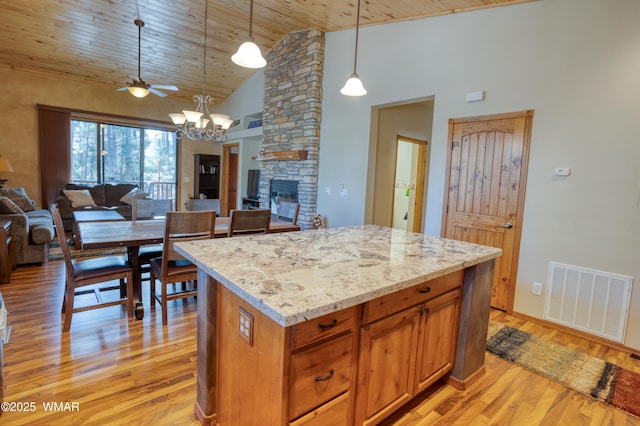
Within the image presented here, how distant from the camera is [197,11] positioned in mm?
4695

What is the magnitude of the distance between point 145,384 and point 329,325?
1495mm

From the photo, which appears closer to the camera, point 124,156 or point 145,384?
point 145,384

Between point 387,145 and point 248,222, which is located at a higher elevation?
point 387,145

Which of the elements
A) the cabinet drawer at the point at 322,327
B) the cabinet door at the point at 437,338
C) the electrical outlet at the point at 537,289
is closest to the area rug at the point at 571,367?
the electrical outlet at the point at 537,289

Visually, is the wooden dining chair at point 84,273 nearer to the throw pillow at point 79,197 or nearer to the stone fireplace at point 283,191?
the stone fireplace at point 283,191

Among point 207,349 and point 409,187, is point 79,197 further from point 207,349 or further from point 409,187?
point 409,187

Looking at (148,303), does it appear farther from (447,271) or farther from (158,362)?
(447,271)

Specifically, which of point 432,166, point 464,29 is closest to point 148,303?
point 432,166

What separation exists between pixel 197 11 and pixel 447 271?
507 cm

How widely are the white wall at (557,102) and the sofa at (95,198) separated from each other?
5307 millimetres

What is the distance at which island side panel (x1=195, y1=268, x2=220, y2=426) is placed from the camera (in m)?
1.57

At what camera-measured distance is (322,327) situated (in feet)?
4.02

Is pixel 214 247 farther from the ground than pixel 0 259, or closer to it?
farther from the ground

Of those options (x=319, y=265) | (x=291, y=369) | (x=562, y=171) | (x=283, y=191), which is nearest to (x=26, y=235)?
(x=283, y=191)
